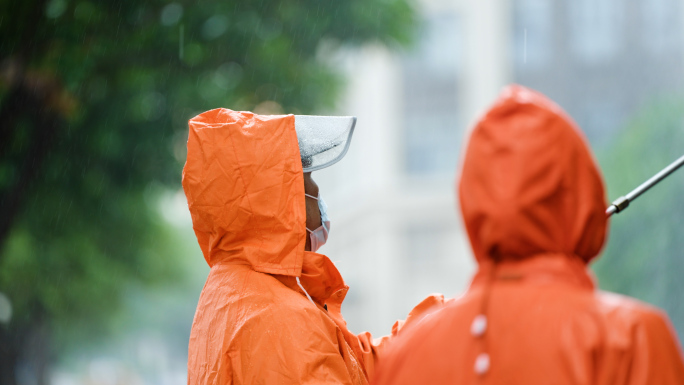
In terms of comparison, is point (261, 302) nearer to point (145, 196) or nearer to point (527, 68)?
point (145, 196)

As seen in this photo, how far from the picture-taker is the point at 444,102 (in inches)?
1734

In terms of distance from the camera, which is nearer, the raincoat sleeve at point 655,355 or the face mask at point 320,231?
the raincoat sleeve at point 655,355

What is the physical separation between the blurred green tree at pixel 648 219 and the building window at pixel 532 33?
1673 centimetres

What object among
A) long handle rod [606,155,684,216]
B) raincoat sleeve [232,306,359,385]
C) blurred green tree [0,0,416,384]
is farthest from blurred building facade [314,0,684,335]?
long handle rod [606,155,684,216]

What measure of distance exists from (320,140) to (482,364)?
1.74 meters

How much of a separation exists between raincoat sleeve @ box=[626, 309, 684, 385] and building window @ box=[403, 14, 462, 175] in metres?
41.8

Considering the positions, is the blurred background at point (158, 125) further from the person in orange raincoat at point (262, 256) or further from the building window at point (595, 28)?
the person in orange raincoat at point (262, 256)

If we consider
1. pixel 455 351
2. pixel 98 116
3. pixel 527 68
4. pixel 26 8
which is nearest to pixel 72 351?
pixel 98 116

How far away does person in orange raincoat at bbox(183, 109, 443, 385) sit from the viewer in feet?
9.71

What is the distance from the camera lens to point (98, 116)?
11.0 metres

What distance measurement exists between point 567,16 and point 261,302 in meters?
41.8

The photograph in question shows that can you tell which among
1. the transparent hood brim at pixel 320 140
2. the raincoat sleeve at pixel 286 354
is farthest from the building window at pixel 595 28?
the raincoat sleeve at pixel 286 354

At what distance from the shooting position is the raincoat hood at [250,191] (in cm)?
320

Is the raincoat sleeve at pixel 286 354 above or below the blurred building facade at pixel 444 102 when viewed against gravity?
above
